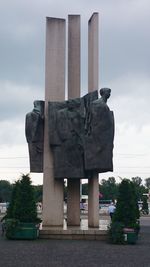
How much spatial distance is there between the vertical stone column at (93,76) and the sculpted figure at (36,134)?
2152 mm

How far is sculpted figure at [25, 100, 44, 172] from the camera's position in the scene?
782 inches

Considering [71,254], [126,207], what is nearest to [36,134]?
[126,207]

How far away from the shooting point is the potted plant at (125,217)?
17281mm

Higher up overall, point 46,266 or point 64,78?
point 64,78

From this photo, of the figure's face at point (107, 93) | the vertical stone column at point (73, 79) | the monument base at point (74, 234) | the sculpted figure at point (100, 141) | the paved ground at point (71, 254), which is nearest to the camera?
the paved ground at point (71, 254)

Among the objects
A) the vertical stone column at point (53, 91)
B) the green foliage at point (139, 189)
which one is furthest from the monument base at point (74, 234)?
the green foliage at point (139, 189)

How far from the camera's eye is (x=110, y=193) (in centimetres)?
10050

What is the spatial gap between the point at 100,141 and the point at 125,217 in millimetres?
2972

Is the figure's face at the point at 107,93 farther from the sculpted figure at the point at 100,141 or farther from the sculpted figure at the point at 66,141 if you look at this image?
the sculpted figure at the point at 66,141

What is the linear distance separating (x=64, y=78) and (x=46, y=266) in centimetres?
1063

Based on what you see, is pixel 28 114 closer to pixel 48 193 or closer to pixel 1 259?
pixel 48 193

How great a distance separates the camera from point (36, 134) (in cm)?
1998

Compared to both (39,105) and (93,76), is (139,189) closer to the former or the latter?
(93,76)

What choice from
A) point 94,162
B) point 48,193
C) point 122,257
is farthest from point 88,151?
point 122,257
